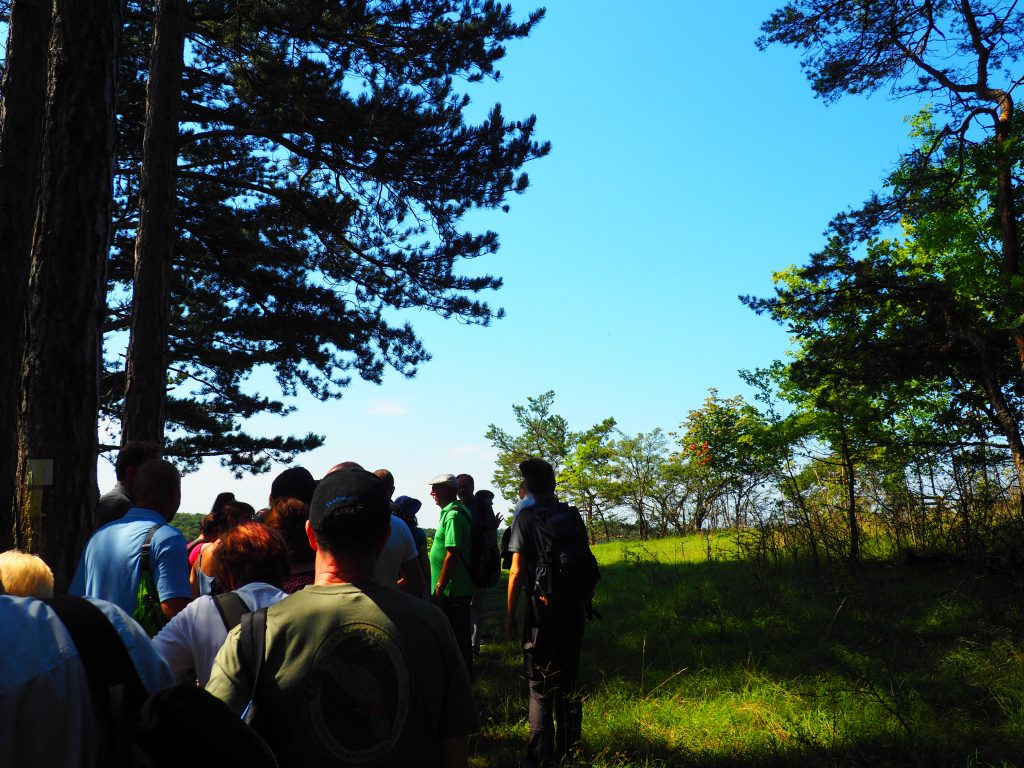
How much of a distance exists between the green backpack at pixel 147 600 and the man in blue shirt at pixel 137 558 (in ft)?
0.06

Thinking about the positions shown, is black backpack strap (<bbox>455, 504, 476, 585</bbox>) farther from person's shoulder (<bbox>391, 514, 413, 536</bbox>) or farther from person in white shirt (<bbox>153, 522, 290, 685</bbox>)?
person in white shirt (<bbox>153, 522, 290, 685</bbox>)

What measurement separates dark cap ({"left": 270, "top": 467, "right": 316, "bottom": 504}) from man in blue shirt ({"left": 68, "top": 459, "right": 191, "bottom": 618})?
512mm

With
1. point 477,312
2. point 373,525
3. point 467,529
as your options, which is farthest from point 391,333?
point 373,525

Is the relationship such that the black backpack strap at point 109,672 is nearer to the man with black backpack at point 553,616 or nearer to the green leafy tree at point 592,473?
the man with black backpack at point 553,616

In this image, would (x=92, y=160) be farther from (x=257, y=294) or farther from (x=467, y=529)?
(x=257, y=294)

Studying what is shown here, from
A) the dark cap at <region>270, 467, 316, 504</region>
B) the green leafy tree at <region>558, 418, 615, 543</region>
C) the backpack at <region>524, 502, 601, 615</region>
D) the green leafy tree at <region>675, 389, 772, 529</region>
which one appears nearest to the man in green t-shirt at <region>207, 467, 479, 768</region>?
the dark cap at <region>270, 467, 316, 504</region>

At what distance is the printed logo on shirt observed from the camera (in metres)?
2.11

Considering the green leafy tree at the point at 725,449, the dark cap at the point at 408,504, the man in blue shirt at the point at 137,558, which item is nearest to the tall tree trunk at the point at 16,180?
the dark cap at the point at 408,504

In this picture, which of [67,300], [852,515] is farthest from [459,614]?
[852,515]

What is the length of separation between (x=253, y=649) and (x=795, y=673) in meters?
6.63

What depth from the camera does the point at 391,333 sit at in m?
14.0

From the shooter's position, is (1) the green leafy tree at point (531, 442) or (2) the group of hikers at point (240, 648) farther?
(1) the green leafy tree at point (531, 442)

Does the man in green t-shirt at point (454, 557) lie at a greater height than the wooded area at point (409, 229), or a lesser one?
lesser

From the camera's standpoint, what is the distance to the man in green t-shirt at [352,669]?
6.95 ft
